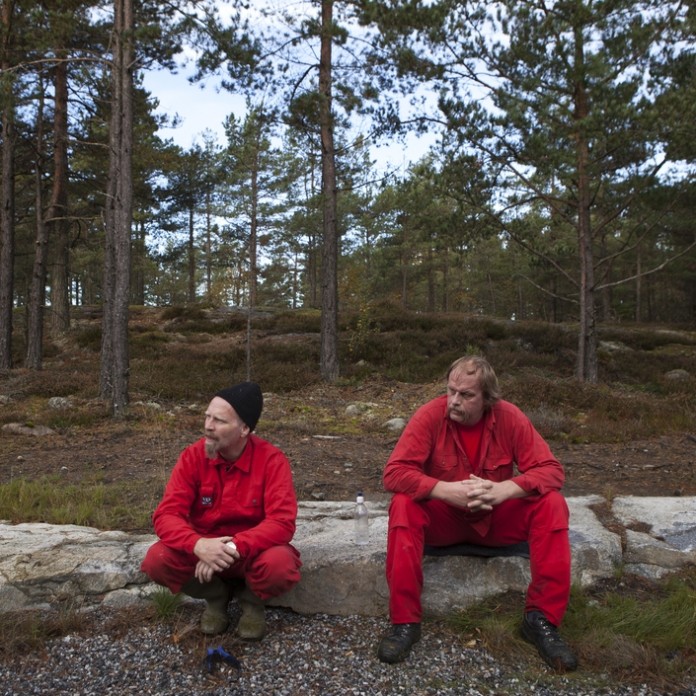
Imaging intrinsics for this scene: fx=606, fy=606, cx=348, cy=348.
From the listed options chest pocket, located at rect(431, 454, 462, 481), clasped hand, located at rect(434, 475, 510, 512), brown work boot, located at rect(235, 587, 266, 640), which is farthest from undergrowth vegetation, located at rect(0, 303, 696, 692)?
chest pocket, located at rect(431, 454, 462, 481)

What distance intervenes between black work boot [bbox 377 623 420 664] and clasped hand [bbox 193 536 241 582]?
82 cm

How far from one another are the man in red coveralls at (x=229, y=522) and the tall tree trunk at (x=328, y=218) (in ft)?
31.8

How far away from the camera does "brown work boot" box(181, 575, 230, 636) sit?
10.1 feet

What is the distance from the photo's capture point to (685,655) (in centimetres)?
280

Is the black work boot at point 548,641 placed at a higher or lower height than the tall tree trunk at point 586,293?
lower

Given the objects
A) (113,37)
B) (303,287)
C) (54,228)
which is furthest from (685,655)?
(303,287)

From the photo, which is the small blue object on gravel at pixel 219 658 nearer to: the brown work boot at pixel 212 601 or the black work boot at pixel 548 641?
the brown work boot at pixel 212 601

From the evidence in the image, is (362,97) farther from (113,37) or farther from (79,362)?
(79,362)

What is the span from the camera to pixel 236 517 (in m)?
3.23

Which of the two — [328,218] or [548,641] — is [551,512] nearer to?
[548,641]

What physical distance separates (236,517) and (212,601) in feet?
1.43

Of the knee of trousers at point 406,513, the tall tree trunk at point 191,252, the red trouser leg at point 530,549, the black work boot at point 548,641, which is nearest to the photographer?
the black work boot at point 548,641

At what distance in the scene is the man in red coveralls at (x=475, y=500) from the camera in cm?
296

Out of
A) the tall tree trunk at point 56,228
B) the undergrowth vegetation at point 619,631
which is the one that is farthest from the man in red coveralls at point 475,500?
the tall tree trunk at point 56,228
